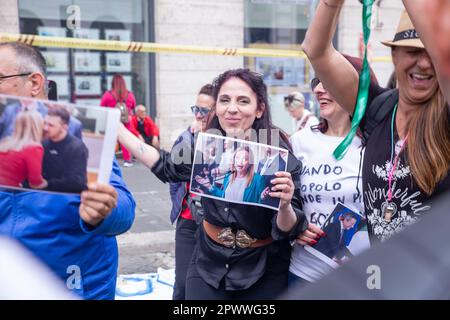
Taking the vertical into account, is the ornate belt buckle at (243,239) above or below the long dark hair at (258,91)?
below

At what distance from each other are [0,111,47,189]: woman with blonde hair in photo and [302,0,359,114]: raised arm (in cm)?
100

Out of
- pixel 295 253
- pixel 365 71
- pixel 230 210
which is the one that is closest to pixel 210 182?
pixel 230 210

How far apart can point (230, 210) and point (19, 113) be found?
3.69 ft

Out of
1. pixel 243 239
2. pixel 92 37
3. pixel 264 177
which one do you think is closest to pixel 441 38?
pixel 264 177

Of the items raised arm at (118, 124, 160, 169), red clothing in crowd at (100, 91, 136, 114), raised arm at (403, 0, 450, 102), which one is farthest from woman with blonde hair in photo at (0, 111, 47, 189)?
red clothing in crowd at (100, 91, 136, 114)

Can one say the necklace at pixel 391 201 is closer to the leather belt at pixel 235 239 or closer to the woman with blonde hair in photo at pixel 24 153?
the leather belt at pixel 235 239

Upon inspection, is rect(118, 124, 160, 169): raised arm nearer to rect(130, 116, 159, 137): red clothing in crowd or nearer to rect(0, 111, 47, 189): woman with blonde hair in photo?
rect(0, 111, 47, 189): woman with blonde hair in photo

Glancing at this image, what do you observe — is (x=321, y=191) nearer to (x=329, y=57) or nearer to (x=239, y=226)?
(x=239, y=226)

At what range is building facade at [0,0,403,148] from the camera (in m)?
10.8

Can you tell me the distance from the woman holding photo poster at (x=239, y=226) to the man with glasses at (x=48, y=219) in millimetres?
388

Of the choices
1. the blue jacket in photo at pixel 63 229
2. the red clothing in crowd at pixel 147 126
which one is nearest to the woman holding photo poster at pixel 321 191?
the blue jacket in photo at pixel 63 229

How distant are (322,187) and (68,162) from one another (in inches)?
51.0

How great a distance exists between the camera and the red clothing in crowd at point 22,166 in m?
1.48

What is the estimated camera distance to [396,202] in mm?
1929
